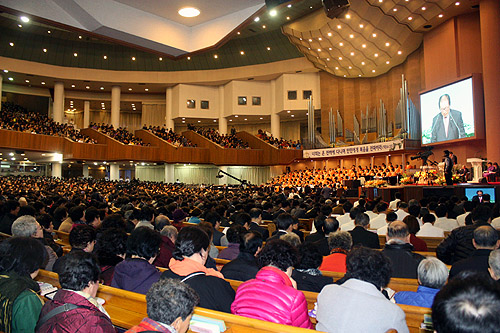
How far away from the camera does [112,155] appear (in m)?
24.7

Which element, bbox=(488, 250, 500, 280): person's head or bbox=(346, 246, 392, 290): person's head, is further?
bbox=(488, 250, 500, 280): person's head

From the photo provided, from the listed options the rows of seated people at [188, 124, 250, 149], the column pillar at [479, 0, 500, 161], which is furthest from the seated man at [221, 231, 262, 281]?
the rows of seated people at [188, 124, 250, 149]

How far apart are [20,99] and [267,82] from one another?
20.1 m

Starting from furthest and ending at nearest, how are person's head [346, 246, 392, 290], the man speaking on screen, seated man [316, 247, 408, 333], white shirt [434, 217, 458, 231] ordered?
1. the man speaking on screen
2. white shirt [434, 217, 458, 231]
3. person's head [346, 246, 392, 290]
4. seated man [316, 247, 408, 333]

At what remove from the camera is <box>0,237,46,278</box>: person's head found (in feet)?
7.88

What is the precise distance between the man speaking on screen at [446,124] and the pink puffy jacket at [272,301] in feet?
47.5

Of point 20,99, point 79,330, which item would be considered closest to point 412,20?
point 79,330

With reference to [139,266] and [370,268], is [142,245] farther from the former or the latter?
[370,268]

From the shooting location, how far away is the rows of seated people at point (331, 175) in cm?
1888

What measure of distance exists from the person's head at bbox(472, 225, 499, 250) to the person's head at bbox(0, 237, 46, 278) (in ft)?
11.3

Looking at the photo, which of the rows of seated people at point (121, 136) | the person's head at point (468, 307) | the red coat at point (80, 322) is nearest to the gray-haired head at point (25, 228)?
the red coat at point (80, 322)

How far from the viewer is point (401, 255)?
11.8 ft

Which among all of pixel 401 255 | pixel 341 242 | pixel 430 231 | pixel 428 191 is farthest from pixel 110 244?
pixel 428 191

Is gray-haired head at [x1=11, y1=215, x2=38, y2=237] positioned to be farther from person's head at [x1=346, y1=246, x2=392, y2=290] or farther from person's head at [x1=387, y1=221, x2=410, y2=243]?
person's head at [x1=387, y1=221, x2=410, y2=243]
